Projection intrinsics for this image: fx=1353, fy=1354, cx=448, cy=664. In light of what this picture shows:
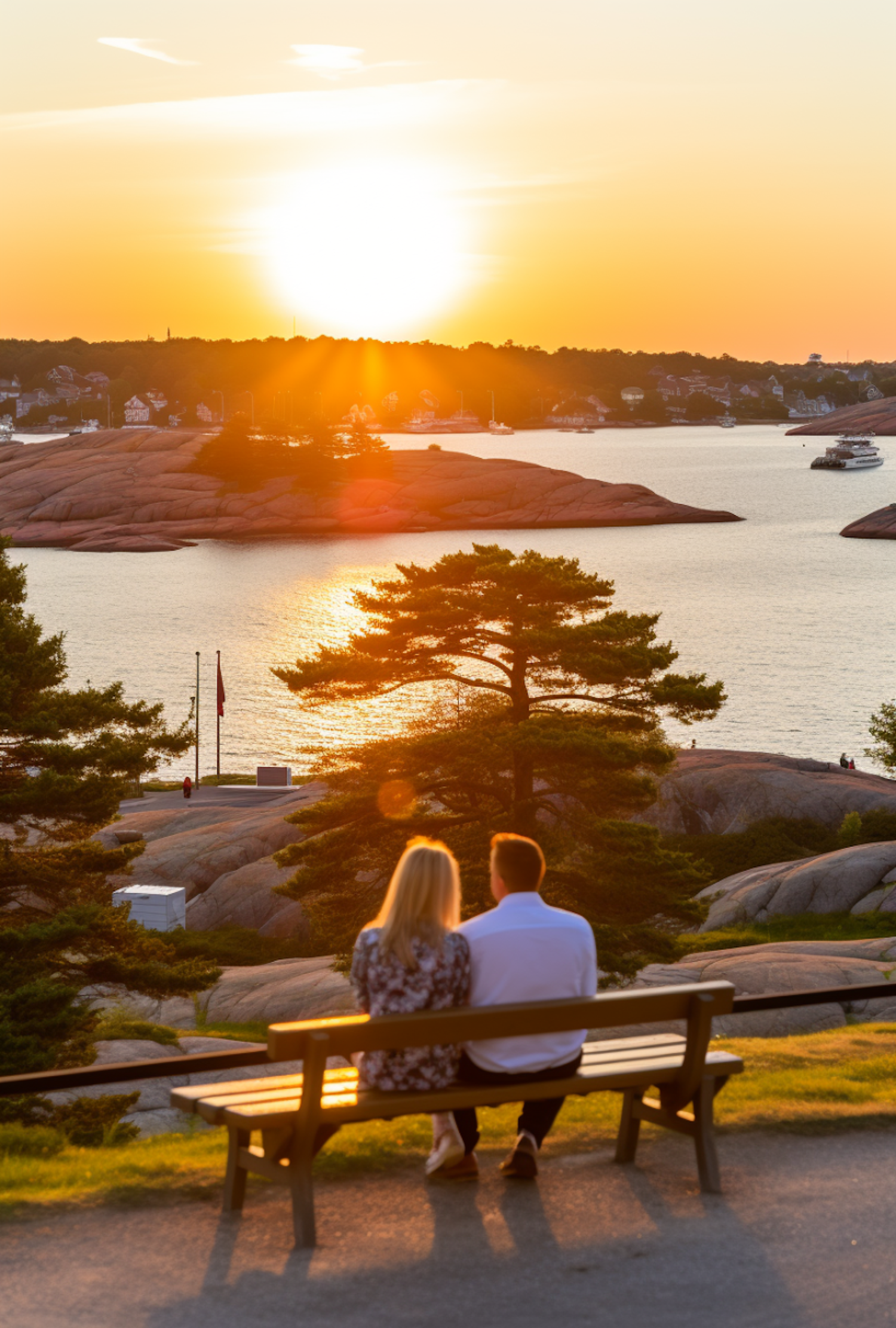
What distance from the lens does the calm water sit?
58.7 meters

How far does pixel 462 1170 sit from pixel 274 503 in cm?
13905

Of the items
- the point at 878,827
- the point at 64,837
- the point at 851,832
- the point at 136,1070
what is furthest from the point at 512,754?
the point at 878,827

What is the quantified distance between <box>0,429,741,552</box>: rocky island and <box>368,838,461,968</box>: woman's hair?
130 metres

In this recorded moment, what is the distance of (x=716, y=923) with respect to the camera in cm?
3114

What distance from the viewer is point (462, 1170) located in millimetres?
6148

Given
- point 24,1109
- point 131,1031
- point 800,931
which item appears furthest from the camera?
point 800,931

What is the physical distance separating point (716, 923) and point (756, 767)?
913 centimetres

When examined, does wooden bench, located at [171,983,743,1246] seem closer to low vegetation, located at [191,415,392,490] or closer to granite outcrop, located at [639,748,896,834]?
granite outcrop, located at [639,748,896,834]

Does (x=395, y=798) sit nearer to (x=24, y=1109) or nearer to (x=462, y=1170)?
(x=24, y=1109)

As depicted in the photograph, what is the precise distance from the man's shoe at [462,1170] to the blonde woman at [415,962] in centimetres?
61

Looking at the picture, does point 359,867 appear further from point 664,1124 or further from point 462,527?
point 462,527

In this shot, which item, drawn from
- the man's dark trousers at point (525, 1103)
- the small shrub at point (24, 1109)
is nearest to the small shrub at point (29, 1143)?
the man's dark trousers at point (525, 1103)

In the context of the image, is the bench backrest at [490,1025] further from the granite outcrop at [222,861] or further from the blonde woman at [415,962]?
the granite outcrop at [222,861]

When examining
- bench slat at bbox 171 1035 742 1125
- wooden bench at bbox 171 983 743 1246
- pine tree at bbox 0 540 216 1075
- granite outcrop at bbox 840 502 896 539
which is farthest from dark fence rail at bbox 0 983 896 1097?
granite outcrop at bbox 840 502 896 539
